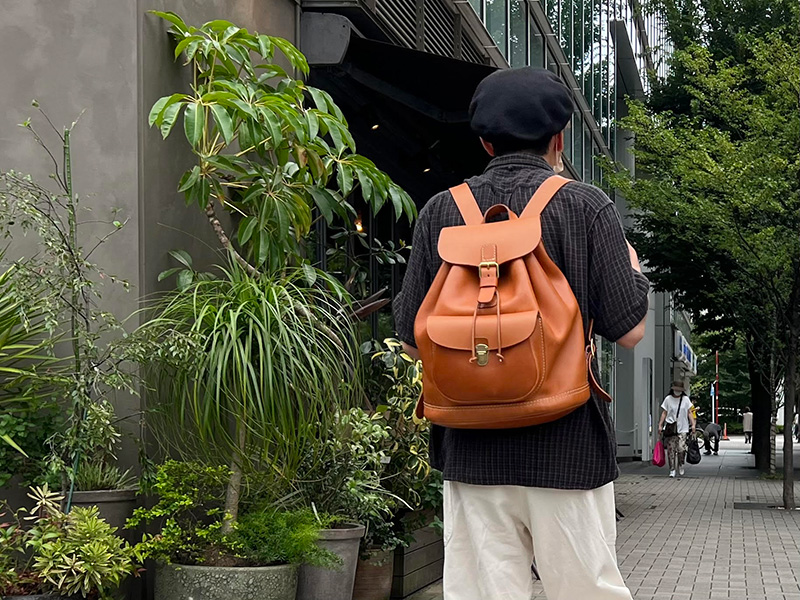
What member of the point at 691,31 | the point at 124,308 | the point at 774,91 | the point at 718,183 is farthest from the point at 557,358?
the point at 691,31

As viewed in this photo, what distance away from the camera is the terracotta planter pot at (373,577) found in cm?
676

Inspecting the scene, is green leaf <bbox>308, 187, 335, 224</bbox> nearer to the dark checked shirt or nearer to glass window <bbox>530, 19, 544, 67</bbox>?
the dark checked shirt

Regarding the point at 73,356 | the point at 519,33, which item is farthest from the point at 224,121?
the point at 519,33

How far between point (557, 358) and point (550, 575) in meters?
0.49

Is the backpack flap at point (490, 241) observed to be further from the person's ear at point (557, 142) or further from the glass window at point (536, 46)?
the glass window at point (536, 46)

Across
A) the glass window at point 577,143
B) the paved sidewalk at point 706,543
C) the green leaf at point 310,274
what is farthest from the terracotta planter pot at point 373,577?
the glass window at point 577,143

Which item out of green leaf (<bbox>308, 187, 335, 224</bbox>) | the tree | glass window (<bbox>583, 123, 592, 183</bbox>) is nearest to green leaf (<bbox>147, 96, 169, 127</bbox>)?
green leaf (<bbox>308, 187, 335, 224</bbox>)

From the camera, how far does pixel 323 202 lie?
267 inches

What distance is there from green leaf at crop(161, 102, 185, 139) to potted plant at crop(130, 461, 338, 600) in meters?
1.53

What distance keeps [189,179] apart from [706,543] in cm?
742

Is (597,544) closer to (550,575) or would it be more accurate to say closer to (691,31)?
(550,575)

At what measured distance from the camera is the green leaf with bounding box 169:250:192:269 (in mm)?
6194

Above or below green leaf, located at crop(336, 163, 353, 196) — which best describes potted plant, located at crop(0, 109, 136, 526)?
below

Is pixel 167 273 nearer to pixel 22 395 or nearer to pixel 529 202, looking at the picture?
pixel 22 395
